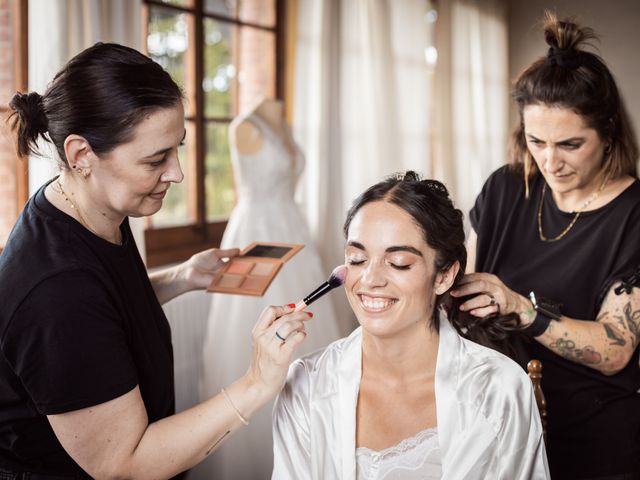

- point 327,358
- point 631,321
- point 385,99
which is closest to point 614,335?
point 631,321

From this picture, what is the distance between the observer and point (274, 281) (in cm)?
310

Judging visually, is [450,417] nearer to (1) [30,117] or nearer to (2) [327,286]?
(2) [327,286]

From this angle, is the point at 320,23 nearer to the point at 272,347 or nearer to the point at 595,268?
the point at 595,268

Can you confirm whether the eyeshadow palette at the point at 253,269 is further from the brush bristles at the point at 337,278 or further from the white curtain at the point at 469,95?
the white curtain at the point at 469,95

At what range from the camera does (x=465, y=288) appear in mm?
1655

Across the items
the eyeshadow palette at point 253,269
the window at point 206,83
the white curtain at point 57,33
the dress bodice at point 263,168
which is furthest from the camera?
the window at point 206,83

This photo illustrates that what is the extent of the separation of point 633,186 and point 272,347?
41.4 inches

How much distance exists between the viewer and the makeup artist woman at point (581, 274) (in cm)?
166

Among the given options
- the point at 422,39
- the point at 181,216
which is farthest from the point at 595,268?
the point at 422,39

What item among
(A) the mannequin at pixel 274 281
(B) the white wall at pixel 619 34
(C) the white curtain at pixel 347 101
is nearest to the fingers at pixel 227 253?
(A) the mannequin at pixel 274 281

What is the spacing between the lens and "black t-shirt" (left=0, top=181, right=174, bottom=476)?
119 cm

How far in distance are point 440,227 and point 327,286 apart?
33 cm

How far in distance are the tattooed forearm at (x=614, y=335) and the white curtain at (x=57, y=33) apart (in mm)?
1645

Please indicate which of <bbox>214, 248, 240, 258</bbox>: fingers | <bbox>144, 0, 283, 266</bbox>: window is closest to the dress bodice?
<bbox>144, 0, 283, 266</bbox>: window
